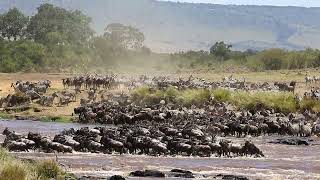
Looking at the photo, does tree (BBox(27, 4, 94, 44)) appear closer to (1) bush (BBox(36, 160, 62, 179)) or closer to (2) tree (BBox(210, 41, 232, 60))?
(2) tree (BBox(210, 41, 232, 60))

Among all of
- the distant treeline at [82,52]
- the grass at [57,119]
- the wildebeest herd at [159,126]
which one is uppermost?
the distant treeline at [82,52]

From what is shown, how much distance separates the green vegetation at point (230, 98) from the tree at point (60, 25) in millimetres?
58880

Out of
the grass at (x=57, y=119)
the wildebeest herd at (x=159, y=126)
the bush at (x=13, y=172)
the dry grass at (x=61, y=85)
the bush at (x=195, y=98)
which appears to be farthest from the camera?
the bush at (x=195, y=98)

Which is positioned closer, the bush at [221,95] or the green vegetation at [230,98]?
the green vegetation at [230,98]

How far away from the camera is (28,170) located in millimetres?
16062

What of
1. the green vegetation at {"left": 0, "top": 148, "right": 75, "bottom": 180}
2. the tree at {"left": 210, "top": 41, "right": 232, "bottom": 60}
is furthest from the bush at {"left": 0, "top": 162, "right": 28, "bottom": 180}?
the tree at {"left": 210, "top": 41, "right": 232, "bottom": 60}

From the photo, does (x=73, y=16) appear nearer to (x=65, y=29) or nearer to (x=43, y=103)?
(x=65, y=29)

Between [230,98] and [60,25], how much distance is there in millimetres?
69942

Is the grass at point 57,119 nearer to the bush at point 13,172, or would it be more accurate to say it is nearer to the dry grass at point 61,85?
the dry grass at point 61,85

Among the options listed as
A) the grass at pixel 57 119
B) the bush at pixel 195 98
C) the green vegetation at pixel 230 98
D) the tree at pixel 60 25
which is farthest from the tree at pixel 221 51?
the grass at pixel 57 119

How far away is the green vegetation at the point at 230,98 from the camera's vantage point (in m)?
41.2

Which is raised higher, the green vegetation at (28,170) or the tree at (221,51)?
the tree at (221,51)

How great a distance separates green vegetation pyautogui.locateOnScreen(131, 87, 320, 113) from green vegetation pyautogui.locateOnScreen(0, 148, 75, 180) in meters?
24.4

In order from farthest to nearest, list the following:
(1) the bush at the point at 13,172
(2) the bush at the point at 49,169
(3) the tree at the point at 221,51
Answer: (3) the tree at the point at 221,51 → (2) the bush at the point at 49,169 → (1) the bush at the point at 13,172
